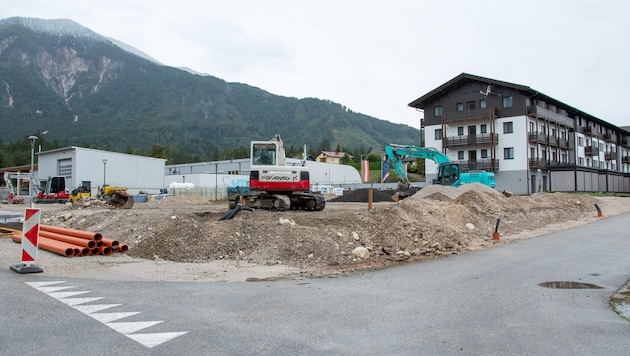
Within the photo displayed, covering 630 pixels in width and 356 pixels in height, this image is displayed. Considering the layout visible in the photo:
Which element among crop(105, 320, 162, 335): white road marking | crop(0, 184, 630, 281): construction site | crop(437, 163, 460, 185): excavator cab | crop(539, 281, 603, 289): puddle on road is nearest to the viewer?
crop(105, 320, 162, 335): white road marking

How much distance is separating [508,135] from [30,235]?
53.3 metres

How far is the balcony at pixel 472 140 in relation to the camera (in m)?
54.1

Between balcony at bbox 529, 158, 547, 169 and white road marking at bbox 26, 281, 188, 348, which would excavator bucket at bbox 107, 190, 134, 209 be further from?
balcony at bbox 529, 158, 547, 169

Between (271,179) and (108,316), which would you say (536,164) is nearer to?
(271,179)

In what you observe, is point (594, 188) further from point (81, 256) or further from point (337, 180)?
point (81, 256)

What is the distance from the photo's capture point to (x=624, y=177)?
64.4 m

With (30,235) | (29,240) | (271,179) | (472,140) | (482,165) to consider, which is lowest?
(29,240)

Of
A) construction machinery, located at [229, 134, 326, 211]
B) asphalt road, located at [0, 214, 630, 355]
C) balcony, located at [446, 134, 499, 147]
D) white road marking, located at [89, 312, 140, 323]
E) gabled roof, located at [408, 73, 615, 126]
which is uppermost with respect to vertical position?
gabled roof, located at [408, 73, 615, 126]

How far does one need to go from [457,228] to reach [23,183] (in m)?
66.0

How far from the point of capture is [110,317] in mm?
6148

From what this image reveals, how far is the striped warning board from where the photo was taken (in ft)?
30.7

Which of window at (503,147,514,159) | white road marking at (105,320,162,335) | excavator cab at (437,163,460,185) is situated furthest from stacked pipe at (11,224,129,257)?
window at (503,147,514,159)

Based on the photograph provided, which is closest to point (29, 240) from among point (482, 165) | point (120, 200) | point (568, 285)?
point (568, 285)

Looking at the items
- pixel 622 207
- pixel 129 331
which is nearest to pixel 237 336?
pixel 129 331
